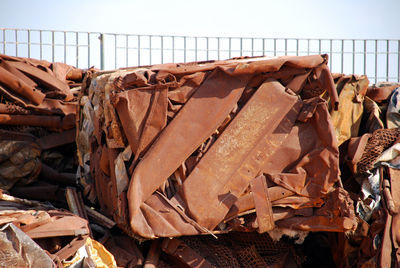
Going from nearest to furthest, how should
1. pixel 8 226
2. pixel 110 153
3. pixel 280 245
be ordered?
pixel 8 226, pixel 110 153, pixel 280 245

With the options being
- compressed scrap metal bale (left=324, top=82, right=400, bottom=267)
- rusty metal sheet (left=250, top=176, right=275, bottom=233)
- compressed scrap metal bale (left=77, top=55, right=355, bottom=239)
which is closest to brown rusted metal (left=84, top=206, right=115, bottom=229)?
compressed scrap metal bale (left=77, top=55, right=355, bottom=239)

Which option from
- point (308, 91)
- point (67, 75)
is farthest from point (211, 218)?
point (67, 75)

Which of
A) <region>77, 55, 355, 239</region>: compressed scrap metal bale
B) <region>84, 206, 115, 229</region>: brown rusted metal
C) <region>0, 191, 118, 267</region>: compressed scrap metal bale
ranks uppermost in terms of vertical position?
<region>77, 55, 355, 239</region>: compressed scrap metal bale

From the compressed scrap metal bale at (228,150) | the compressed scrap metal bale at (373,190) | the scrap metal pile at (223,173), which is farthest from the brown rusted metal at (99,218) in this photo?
the compressed scrap metal bale at (373,190)

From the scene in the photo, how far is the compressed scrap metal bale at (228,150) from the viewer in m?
3.70

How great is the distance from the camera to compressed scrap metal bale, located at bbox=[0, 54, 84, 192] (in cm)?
504

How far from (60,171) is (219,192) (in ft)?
7.91

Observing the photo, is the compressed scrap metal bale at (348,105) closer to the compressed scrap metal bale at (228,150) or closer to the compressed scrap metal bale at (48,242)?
the compressed scrap metal bale at (228,150)

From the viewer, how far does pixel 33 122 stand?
5.24 m

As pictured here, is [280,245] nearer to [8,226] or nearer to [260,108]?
[260,108]

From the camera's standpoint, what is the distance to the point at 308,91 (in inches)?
152

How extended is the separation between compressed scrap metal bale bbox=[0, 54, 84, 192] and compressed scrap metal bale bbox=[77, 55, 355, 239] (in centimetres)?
168

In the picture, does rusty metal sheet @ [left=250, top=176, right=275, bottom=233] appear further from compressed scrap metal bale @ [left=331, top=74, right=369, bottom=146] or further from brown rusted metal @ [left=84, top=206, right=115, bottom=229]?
brown rusted metal @ [left=84, top=206, right=115, bottom=229]

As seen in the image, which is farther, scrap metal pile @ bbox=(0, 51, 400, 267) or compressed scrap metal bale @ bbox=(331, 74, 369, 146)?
compressed scrap metal bale @ bbox=(331, 74, 369, 146)
